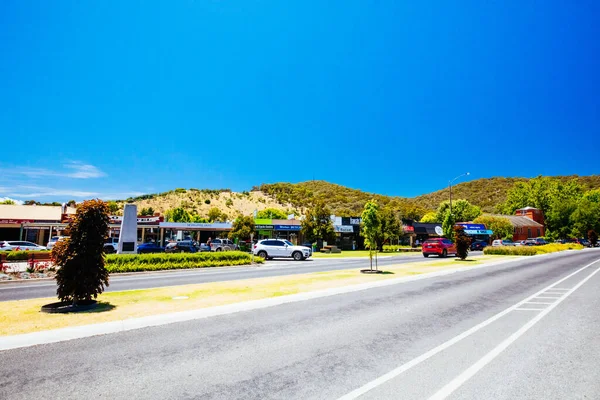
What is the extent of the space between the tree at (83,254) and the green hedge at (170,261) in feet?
36.8

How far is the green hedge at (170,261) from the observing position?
21.3m

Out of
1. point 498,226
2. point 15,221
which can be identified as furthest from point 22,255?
point 498,226

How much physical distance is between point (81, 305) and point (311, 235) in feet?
121

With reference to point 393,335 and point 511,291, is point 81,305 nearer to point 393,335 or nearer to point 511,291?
point 393,335

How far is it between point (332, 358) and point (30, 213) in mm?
51280

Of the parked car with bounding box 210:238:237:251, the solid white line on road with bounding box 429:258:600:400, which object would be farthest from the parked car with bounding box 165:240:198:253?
the solid white line on road with bounding box 429:258:600:400

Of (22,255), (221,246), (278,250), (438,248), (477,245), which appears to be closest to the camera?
(22,255)

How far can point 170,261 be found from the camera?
2372 centimetres

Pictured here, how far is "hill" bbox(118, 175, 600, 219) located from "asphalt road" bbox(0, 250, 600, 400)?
6878cm

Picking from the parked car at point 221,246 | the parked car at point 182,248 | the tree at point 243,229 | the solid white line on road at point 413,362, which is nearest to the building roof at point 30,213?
the parked car at point 182,248

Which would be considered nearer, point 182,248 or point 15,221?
point 182,248

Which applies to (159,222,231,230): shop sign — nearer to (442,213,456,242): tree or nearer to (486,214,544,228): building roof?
(442,213,456,242): tree

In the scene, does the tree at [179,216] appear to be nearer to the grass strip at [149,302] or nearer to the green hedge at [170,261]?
the green hedge at [170,261]

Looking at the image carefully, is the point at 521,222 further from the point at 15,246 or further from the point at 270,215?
the point at 15,246
